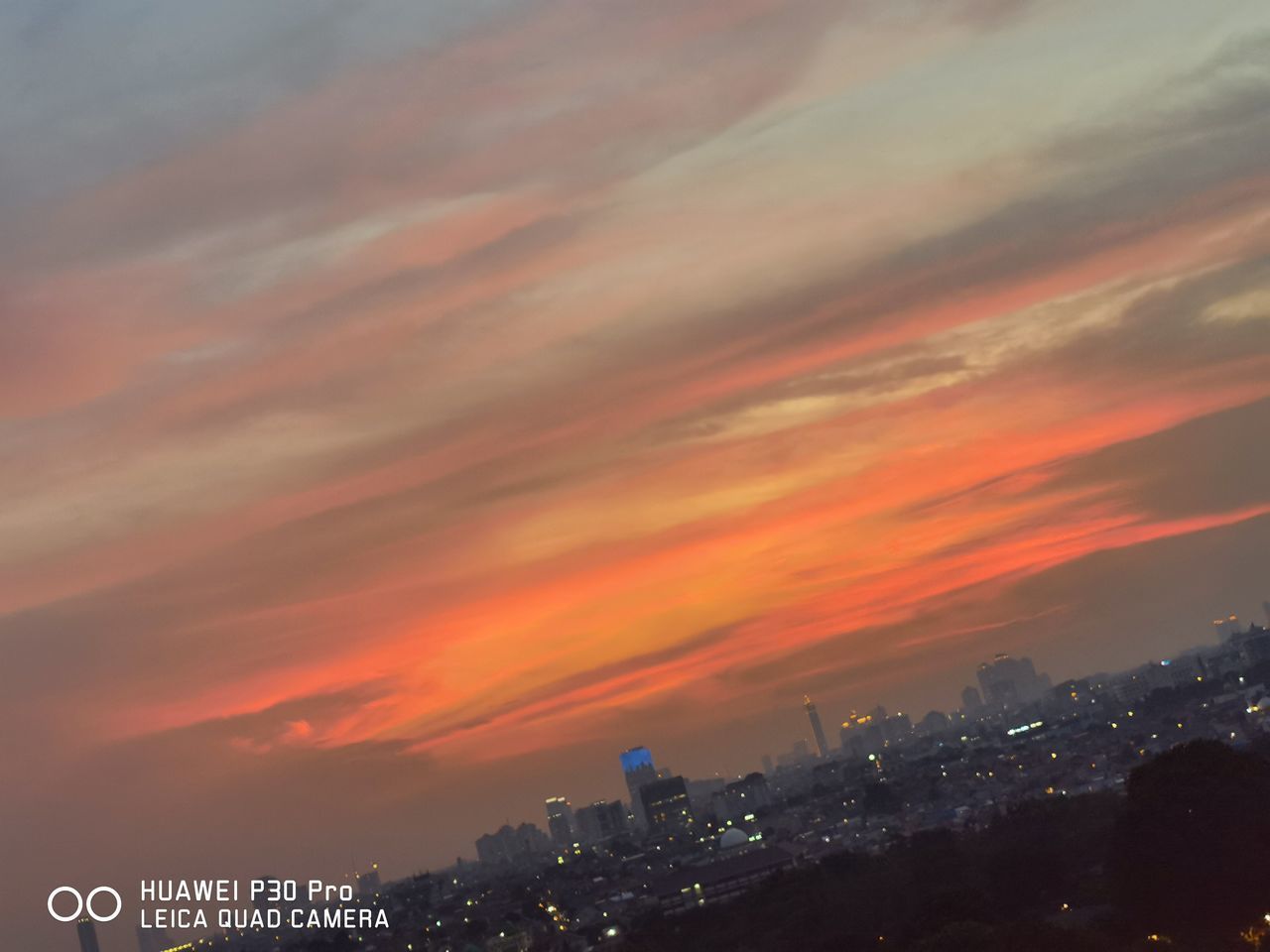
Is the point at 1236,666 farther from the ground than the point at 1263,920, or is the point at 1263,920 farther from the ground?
the point at 1263,920

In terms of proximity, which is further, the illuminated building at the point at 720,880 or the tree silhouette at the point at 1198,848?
the illuminated building at the point at 720,880

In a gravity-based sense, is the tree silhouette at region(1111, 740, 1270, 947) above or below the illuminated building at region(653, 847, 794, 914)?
above

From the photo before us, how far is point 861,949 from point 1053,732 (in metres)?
136

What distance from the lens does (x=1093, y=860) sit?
2147 inches

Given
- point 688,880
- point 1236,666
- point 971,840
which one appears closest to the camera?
point 971,840

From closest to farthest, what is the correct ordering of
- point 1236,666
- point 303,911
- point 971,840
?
1. point 971,840
2. point 303,911
3. point 1236,666

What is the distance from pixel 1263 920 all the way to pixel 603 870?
110060mm

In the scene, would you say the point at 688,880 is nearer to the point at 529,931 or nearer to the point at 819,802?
the point at 529,931

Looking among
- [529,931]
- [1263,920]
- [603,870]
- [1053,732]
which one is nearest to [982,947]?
[1263,920]

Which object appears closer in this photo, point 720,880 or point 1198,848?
point 1198,848

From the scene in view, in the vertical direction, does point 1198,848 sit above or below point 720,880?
above

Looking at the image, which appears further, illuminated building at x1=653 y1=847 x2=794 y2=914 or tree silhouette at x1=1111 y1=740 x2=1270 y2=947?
illuminated building at x1=653 y1=847 x2=794 y2=914

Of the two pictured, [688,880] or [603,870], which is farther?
[603,870]

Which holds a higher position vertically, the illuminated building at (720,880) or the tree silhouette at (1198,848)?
the tree silhouette at (1198,848)
